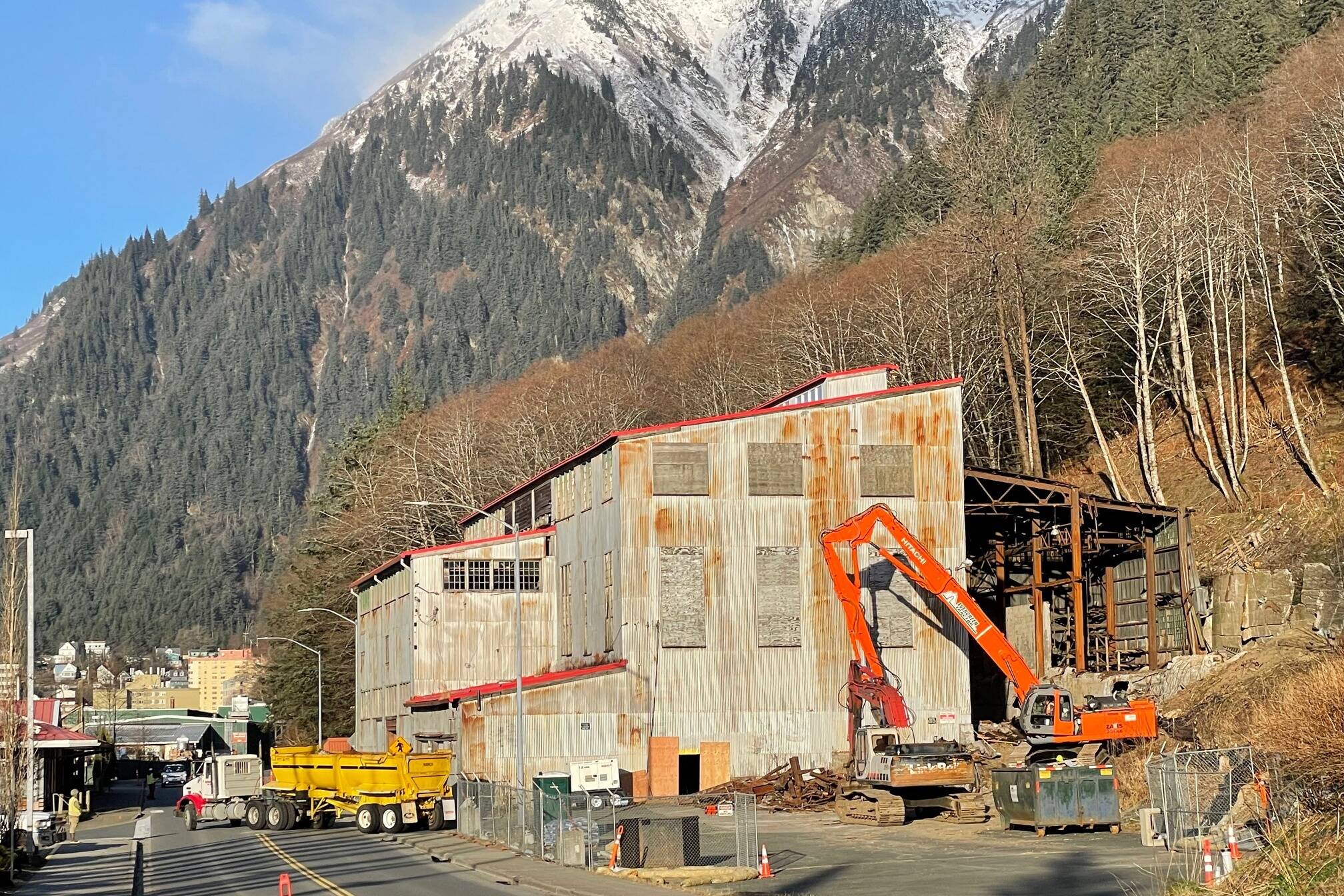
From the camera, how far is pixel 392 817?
49.2 m

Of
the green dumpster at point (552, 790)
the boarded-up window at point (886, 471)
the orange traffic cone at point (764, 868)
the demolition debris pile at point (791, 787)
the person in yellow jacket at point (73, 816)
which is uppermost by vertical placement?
the boarded-up window at point (886, 471)

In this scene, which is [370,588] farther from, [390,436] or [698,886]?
[698,886]

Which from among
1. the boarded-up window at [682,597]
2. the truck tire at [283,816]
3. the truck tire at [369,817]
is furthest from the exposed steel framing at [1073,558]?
the truck tire at [283,816]

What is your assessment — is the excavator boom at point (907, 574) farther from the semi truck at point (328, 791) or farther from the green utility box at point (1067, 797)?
the semi truck at point (328, 791)

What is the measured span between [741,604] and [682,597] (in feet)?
6.57

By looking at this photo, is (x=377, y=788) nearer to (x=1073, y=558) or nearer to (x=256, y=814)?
(x=256, y=814)

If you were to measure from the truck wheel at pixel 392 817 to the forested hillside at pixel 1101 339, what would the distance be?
101 ft

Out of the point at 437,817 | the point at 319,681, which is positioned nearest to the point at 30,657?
the point at 437,817

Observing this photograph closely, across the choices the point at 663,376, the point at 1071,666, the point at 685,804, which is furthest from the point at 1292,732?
the point at 663,376

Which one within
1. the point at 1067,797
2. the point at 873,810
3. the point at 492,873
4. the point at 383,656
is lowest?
the point at 492,873

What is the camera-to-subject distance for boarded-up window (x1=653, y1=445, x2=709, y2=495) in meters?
53.7

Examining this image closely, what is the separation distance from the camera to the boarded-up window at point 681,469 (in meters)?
53.7

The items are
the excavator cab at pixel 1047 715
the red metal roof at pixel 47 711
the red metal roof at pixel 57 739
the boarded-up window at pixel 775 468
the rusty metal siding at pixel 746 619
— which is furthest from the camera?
the red metal roof at pixel 47 711

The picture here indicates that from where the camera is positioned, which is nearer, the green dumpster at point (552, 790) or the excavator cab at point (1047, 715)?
the green dumpster at point (552, 790)
